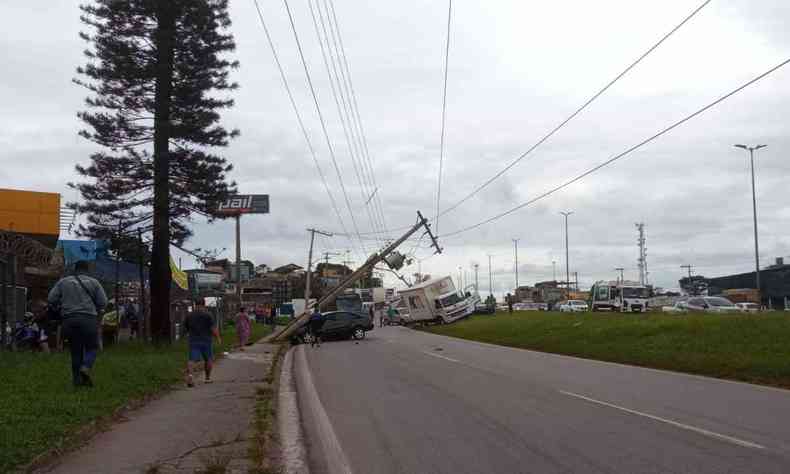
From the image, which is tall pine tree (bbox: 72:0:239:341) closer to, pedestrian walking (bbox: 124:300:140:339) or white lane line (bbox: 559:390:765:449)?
pedestrian walking (bbox: 124:300:140:339)

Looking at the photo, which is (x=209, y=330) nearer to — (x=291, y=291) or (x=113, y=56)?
(x=113, y=56)

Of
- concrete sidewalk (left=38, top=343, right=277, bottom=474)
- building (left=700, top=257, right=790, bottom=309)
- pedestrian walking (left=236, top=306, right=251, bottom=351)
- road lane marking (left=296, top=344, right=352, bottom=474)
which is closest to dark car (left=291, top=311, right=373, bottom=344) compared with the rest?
pedestrian walking (left=236, top=306, right=251, bottom=351)

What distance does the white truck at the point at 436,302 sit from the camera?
53.8 meters

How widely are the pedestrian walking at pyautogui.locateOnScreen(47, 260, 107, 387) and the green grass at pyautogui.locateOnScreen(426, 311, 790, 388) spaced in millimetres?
11964

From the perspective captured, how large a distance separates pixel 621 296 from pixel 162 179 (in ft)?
106

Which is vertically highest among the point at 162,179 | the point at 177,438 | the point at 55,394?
the point at 162,179

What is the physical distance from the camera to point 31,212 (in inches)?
1036

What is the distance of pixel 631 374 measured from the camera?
17.3 meters

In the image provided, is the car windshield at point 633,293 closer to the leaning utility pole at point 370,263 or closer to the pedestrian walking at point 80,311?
the leaning utility pole at point 370,263

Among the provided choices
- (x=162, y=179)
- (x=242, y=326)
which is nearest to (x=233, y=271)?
(x=242, y=326)

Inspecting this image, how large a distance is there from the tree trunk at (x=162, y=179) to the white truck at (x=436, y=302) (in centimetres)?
2991

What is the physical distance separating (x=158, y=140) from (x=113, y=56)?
2728 mm

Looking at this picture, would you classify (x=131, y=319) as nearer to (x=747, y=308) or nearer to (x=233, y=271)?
(x=747, y=308)

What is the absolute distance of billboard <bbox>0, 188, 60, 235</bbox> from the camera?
84.8 ft
